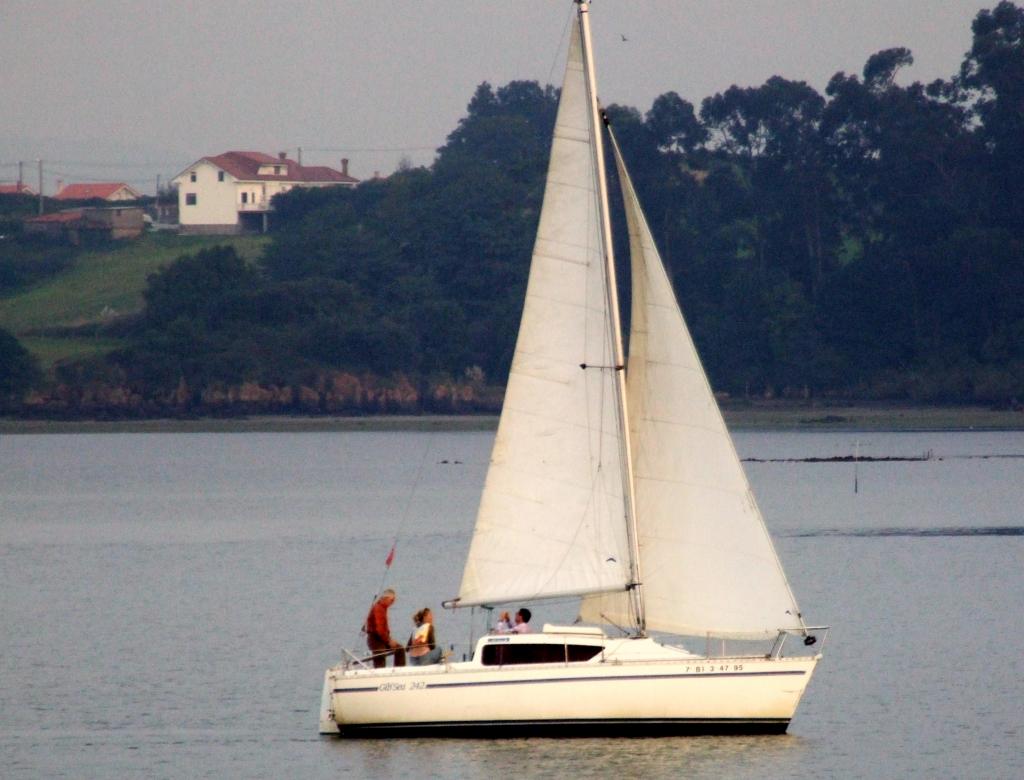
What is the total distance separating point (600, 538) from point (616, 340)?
120 inches

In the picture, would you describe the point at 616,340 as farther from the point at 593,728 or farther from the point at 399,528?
the point at 399,528

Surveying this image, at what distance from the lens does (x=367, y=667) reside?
3259 centimetres

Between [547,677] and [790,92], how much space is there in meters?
159

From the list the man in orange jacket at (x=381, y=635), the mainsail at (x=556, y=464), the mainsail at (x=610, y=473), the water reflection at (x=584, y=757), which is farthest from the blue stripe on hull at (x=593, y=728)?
the mainsail at (x=556, y=464)

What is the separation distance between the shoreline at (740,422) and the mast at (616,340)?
448 feet

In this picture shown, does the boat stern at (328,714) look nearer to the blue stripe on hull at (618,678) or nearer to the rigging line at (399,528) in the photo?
the blue stripe on hull at (618,678)

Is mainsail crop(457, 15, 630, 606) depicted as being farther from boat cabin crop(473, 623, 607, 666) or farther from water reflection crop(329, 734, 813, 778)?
water reflection crop(329, 734, 813, 778)

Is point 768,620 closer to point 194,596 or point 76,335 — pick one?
point 194,596

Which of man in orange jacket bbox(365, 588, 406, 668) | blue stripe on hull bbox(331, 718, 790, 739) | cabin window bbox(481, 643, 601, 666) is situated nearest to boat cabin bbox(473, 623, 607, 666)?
cabin window bbox(481, 643, 601, 666)

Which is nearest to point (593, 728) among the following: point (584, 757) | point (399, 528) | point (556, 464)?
point (584, 757)

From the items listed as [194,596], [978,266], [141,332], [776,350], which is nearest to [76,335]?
[141,332]

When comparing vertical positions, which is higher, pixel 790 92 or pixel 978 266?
pixel 790 92

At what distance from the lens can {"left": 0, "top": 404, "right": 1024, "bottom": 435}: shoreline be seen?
167125 millimetres

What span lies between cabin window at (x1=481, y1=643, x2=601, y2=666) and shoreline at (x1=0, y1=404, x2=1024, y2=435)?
137111 mm
